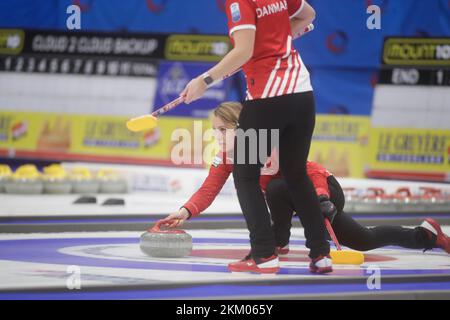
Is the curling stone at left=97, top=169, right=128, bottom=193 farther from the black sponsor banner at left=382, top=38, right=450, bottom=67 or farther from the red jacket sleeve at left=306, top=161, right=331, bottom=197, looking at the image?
the red jacket sleeve at left=306, top=161, right=331, bottom=197

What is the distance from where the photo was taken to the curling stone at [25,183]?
289 inches

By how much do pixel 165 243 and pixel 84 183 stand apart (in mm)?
3799

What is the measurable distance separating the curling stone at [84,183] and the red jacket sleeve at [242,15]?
4484mm

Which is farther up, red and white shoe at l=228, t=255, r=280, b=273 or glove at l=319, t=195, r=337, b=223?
glove at l=319, t=195, r=337, b=223

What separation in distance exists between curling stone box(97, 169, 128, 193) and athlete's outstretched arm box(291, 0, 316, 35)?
4284 millimetres

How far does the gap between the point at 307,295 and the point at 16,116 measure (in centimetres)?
623

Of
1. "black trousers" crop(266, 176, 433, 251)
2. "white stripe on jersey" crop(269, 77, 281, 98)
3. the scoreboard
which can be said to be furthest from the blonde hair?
the scoreboard

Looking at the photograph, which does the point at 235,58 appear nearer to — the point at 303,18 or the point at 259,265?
the point at 303,18

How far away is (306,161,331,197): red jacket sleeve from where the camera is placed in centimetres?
385

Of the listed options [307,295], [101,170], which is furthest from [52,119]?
[307,295]

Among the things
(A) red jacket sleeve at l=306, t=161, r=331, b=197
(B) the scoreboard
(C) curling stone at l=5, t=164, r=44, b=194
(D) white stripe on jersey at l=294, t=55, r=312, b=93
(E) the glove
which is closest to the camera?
(D) white stripe on jersey at l=294, t=55, r=312, b=93

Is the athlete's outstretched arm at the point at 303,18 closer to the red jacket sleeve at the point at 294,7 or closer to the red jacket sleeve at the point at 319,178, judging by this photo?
the red jacket sleeve at the point at 294,7

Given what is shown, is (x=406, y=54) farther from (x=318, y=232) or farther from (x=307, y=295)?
(x=307, y=295)

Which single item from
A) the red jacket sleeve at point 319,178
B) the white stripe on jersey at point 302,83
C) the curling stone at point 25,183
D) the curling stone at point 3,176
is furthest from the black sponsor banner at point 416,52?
the white stripe on jersey at point 302,83
